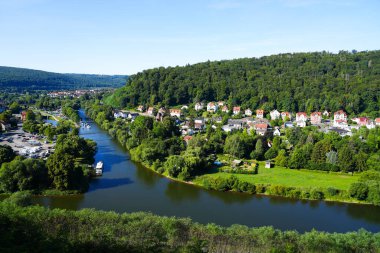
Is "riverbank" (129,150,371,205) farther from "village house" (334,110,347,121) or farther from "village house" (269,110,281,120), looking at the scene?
"village house" (334,110,347,121)

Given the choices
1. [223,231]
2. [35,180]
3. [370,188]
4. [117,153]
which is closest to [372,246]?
[223,231]

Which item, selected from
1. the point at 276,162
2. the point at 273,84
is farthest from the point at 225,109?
the point at 276,162

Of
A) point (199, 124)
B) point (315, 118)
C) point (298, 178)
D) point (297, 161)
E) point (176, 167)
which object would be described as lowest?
point (298, 178)

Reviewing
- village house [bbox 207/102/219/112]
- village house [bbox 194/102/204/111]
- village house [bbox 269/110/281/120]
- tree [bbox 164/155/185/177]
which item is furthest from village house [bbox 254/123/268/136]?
village house [bbox 194/102/204/111]

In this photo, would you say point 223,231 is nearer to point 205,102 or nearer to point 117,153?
point 117,153

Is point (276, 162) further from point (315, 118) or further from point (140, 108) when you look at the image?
point (140, 108)

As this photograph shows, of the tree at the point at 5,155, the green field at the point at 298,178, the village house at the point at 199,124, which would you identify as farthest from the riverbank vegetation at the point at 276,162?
the tree at the point at 5,155

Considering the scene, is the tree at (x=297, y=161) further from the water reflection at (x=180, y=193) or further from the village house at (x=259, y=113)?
the village house at (x=259, y=113)
